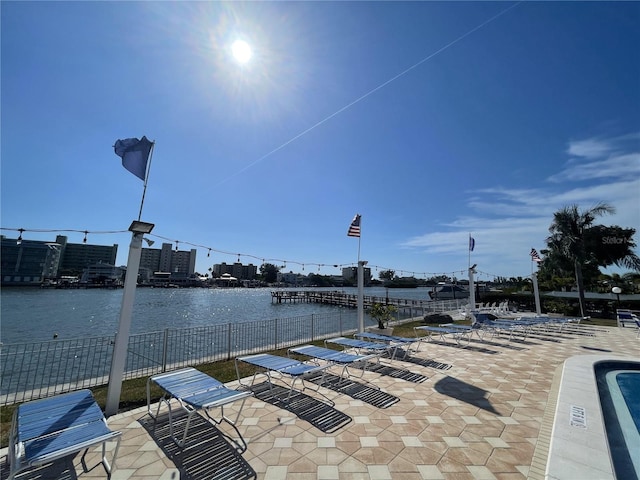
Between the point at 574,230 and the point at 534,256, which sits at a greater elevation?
the point at 574,230

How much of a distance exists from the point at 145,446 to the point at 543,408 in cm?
547

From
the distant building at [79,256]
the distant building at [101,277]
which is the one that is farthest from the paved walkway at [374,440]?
the distant building at [79,256]

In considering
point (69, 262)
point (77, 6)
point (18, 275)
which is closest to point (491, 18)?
point (77, 6)

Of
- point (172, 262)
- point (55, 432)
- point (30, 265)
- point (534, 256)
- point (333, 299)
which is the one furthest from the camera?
point (172, 262)

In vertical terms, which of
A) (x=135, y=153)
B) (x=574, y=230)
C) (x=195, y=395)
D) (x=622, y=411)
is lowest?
(x=622, y=411)

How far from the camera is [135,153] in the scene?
16.7 ft

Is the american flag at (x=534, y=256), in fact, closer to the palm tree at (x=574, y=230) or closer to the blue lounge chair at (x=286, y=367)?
the palm tree at (x=574, y=230)

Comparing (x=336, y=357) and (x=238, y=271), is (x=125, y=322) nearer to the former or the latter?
(x=336, y=357)

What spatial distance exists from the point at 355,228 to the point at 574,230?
20161 mm

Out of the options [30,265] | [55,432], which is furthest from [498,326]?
[30,265]

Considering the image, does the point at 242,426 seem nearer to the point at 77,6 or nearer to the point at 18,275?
the point at 77,6

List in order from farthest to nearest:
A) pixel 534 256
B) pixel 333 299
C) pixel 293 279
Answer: pixel 293 279 < pixel 333 299 < pixel 534 256

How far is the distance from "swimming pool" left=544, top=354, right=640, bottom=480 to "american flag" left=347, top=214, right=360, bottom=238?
20.9ft

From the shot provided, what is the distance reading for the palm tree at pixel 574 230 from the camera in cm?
1978
